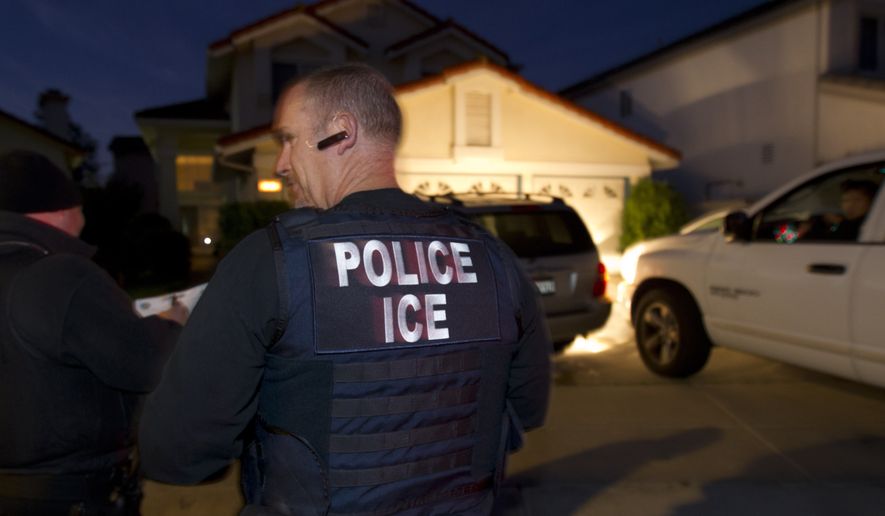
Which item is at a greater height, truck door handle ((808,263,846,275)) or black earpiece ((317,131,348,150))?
black earpiece ((317,131,348,150))

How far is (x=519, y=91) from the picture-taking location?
1339 cm

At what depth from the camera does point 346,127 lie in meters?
1.54

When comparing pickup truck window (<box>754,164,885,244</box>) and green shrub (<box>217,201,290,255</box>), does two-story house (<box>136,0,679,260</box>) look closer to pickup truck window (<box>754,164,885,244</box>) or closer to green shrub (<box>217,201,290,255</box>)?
green shrub (<box>217,201,290,255</box>)

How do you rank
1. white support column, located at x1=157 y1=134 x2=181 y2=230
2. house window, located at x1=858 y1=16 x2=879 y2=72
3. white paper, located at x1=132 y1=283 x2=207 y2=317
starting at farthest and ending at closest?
white support column, located at x1=157 y1=134 x2=181 y2=230 < house window, located at x1=858 y1=16 x2=879 y2=72 < white paper, located at x1=132 y1=283 x2=207 y2=317

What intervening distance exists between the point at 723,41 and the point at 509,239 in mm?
14177

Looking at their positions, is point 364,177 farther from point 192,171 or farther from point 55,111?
point 55,111

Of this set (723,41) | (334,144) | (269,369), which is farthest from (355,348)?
(723,41)

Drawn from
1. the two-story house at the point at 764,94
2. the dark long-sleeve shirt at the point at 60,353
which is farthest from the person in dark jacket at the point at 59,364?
the two-story house at the point at 764,94

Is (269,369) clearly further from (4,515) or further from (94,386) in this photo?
(4,515)

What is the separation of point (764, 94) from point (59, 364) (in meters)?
17.7

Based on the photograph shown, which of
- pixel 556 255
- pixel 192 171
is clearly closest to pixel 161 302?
pixel 556 255

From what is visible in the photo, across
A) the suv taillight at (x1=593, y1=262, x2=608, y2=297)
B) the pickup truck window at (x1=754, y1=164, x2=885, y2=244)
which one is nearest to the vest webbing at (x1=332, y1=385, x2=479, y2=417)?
the pickup truck window at (x1=754, y1=164, x2=885, y2=244)

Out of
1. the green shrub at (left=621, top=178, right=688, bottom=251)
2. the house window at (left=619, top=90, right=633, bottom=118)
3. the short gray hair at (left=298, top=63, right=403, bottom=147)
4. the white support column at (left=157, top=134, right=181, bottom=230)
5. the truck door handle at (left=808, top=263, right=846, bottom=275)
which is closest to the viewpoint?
the short gray hair at (left=298, top=63, right=403, bottom=147)

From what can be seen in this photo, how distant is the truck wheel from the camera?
236 inches
